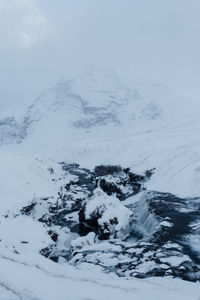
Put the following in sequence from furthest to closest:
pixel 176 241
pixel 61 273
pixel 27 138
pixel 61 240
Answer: pixel 27 138, pixel 61 240, pixel 176 241, pixel 61 273

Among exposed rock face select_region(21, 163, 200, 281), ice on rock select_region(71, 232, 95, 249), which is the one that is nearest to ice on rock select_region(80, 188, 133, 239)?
exposed rock face select_region(21, 163, 200, 281)

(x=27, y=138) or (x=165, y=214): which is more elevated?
(x=27, y=138)

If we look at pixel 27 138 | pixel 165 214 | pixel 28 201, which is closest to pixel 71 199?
pixel 28 201

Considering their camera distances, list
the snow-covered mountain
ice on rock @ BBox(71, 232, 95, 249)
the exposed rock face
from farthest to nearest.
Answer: ice on rock @ BBox(71, 232, 95, 249) < the exposed rock face < the snow-covered mountain

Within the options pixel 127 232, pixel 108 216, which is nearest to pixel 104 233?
pixel 108 216

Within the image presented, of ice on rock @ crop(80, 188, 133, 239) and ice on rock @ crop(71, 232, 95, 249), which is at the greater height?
ice on rock @ crop(80, 188, 133, 239)

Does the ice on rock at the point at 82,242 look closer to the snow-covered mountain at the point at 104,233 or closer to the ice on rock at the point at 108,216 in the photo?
the snow-covered mountain at the point at 104,233

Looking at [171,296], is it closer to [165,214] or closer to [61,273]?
[61,273]

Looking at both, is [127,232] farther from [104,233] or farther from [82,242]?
[82,242]

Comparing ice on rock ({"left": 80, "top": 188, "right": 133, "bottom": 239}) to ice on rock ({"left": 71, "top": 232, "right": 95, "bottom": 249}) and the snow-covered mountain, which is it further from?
ice on rock ({"left": 71, "top": 232, "right": 95, "bottom": 249})
